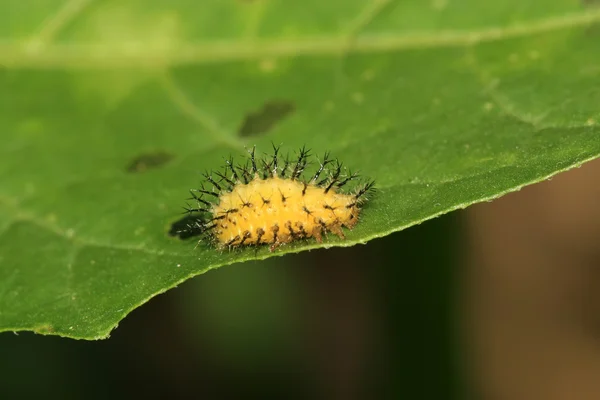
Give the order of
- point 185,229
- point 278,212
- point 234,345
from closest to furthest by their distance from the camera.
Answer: point 185,229, point 278,212, point 234,345

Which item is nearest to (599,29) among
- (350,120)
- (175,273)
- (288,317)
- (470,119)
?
(470,119)

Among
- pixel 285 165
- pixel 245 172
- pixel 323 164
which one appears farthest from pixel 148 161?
pixel 323 164

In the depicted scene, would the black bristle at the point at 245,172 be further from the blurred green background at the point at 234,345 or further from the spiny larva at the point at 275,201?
the blurred green background at the point at 234,345

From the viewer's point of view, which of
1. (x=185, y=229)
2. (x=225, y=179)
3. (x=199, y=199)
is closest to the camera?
(x=185, y=229)

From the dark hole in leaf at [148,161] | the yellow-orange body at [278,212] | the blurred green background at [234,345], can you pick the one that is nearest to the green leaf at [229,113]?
the dark hole in leaf at [148,161]

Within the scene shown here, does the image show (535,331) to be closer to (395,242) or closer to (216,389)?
(216,389)

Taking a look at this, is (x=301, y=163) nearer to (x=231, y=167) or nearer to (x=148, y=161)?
(x=231, y=167)

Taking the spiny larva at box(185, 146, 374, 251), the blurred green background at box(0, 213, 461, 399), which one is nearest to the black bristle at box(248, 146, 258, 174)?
the spiny larva at box(185, 146, 374, 251)

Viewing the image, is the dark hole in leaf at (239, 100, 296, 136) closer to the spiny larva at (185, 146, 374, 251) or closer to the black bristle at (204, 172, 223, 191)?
the spiny larva at (185, 146, 374, 251)
